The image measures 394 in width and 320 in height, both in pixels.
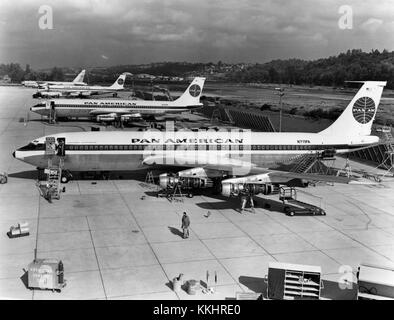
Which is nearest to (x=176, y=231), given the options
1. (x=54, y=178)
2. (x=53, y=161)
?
(x=54, y=178)

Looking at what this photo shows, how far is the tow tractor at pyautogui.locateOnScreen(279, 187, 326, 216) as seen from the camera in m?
30.0

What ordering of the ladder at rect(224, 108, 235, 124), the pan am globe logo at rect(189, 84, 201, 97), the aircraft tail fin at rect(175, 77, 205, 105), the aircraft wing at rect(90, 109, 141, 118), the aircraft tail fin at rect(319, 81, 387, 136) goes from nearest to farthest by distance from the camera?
the aircraft tail fin at rect(319, 81, 387, 136) → the aircraft wing at rect(90, 109, 141, 118) → the aircraft tail fin at rect(175, 77, 205, 105) → the pan am globe logo at rect(189, 84, 201, 97) → the ladder at rect(224, 108, 235, 124)

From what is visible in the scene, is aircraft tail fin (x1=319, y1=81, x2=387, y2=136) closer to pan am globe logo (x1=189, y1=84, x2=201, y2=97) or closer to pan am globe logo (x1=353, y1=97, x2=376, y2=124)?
pan am globe logo (x1=353, y1=97, x2=376, y2=124)

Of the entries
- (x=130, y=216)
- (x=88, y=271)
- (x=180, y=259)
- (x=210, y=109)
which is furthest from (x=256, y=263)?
(x=210, y=109)

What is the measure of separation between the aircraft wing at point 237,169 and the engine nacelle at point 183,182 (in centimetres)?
143

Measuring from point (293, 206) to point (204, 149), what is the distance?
381 inches

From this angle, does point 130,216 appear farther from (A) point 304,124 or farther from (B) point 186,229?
(A) point 304,124

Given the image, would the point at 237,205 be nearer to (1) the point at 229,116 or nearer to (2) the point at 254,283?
(2) the point at 254,283

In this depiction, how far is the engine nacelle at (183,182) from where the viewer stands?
32.4 m

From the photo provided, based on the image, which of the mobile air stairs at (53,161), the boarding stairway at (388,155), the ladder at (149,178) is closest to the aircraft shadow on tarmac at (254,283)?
the ladder at (149,178)

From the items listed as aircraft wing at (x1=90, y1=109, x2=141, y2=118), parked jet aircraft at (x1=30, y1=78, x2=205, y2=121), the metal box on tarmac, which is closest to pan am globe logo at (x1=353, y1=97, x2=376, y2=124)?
the metal box on tarmac

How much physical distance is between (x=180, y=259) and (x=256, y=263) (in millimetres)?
4010

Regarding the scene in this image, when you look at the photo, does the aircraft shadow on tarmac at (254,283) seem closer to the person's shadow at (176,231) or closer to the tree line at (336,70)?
the person's shadow at (176,231)

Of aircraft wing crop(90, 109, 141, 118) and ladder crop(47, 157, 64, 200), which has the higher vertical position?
aircraft wing crop(90, 109, 141, 118)
